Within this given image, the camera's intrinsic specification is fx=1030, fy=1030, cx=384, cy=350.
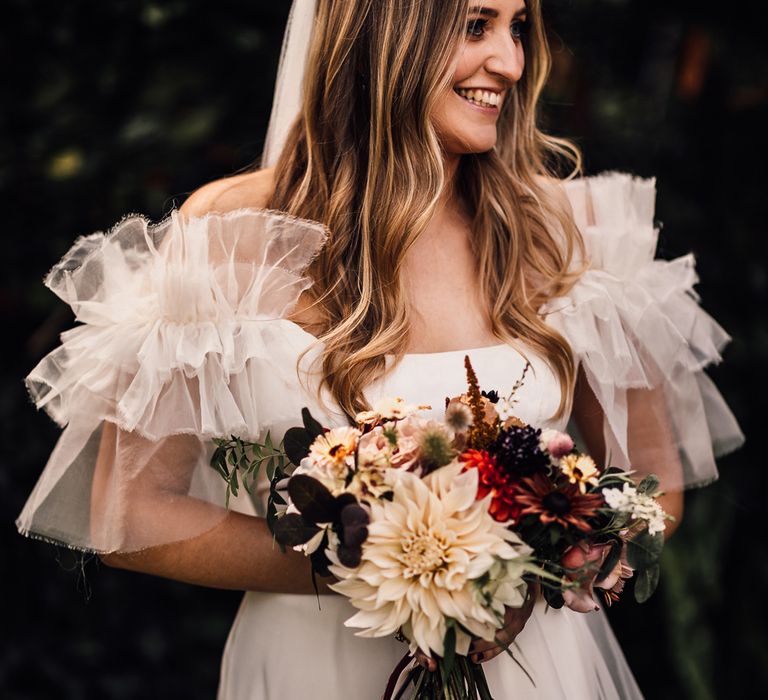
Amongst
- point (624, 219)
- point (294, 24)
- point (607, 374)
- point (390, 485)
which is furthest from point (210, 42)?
point (390, 485)

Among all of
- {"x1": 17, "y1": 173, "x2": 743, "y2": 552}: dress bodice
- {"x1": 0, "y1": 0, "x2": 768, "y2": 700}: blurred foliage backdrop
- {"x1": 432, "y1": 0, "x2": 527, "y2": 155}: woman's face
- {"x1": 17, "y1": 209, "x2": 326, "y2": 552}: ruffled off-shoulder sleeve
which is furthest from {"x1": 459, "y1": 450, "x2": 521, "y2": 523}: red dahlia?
{"x1": 0, "y1": 0, "x2": 768, "y2": 700}: blurred foliage backdrop

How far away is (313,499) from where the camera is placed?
58.2 inches

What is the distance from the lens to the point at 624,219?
2.21 meters

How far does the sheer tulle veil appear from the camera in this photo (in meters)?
2.06

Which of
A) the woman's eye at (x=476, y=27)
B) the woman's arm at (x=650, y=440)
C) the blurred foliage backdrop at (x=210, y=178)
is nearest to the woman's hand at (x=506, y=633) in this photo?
the woman's arm at (x=650, y=440)

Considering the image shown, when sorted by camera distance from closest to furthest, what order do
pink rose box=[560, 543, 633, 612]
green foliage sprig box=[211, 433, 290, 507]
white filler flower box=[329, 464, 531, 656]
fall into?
white filler flower box=[329, 464, 531, 656] → pink rose box=[560, 543, 633, 612] → green foliage sprig box=[211, 433, 290, 507]

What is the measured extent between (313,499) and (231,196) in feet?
2.46

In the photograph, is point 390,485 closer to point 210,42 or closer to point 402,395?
point 402,395

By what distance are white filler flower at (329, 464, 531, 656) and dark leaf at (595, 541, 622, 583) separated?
0.60 feet

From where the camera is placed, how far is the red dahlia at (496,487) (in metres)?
1.46

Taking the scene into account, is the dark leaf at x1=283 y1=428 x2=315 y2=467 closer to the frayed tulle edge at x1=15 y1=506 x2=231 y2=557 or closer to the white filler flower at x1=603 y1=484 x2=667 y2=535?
the frayed tulle edge at x1=15 y1=506 x2=231 y2=557

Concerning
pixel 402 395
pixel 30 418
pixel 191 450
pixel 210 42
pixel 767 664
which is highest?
pixel 210 42

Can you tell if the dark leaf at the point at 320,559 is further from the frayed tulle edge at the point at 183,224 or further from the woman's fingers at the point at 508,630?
the frayed tulle edge at the point at 183,224

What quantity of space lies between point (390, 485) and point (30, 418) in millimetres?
1744
